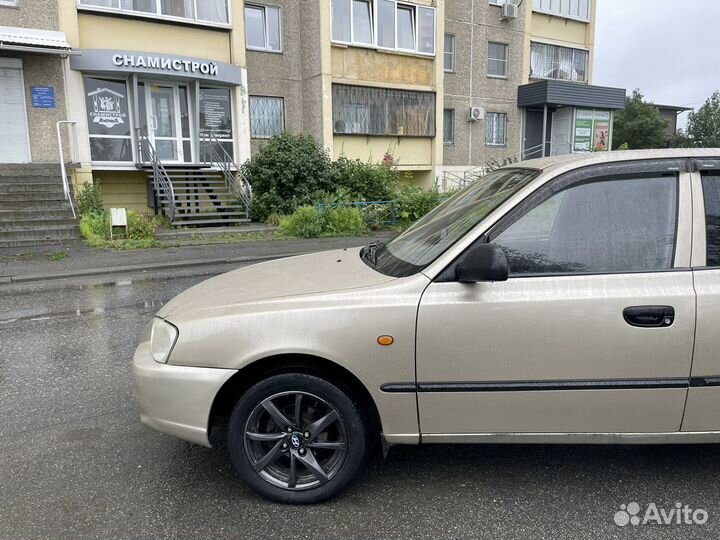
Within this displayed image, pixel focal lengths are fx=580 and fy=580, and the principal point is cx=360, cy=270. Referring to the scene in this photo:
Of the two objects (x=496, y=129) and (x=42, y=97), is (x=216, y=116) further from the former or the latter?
(x=496, y=129)

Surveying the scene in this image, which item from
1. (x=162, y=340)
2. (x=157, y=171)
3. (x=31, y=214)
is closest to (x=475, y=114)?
(x=157, y=171)

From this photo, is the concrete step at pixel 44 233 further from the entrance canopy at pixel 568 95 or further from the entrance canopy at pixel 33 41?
the entrance canopy at pixel 568 95

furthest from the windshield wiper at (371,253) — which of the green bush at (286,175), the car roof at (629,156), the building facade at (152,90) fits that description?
the building facade at (152,90)

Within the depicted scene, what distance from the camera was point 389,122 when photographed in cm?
2078

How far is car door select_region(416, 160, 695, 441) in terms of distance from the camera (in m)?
2.74

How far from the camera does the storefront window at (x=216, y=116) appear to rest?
1753 centimetres

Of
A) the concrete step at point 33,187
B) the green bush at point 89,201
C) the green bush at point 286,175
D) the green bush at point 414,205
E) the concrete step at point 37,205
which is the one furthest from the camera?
the green bush at point 414,205

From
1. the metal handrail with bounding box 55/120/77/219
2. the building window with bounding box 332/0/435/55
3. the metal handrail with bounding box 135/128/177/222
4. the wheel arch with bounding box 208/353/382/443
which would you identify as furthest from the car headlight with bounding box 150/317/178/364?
the building window with bounding box 332/0/435/55

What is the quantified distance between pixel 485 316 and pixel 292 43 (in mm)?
18643

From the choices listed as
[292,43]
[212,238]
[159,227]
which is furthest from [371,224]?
[292,43]

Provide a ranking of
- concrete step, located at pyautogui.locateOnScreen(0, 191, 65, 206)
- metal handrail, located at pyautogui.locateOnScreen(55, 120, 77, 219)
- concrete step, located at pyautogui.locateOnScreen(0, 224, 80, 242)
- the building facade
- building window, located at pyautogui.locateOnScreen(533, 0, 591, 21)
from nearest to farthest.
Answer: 1. concrete step, located at pyautogui.locateOnScreen(0, 224, 80, 242)
2. concrete step, located at pyautogui.locateOnScreen(0, 191, 65, 206)
3. metal handrail, located at pyautogui.locateOnScreen(55, 120, 77, 219)
4. the building facade
5. building window, located at pyautogui.locateOnScreen(533, 0, 591, 21)

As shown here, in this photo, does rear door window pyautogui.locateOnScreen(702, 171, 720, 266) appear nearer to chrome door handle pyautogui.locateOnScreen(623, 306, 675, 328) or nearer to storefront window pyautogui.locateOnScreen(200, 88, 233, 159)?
chrome door handle pyautogui.locateOnScreen(623, 306, 675, 328)

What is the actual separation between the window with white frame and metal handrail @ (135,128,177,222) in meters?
3.18

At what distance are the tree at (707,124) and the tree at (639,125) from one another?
8411mm
